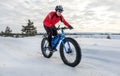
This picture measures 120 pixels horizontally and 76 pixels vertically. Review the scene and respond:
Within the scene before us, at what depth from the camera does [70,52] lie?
7.00 metres

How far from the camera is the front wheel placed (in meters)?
6.57

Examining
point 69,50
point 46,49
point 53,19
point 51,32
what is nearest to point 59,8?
point 53,19

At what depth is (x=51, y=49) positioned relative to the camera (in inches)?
320

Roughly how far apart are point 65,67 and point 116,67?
5.40 ft

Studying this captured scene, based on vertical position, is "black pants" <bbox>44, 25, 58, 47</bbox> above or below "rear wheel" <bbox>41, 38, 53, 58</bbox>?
above

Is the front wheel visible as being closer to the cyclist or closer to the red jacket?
the cyclist

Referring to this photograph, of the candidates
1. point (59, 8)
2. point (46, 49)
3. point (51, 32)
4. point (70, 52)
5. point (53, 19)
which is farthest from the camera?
point (46, 49)

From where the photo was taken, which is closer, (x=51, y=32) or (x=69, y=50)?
(x=69, y=50)

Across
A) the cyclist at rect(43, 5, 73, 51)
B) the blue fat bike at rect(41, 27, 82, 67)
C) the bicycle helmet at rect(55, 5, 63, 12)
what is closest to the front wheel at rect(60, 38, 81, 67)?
the blue fat bike at rect(41, 27, 82, 67)

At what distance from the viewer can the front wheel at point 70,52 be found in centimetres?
657

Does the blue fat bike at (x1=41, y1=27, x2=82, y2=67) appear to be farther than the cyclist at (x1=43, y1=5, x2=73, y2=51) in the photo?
No

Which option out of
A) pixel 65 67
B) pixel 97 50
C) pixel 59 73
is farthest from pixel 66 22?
pixel 97 50

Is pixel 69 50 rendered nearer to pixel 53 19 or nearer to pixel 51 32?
pixel 51 32

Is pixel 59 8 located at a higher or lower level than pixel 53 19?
higher
